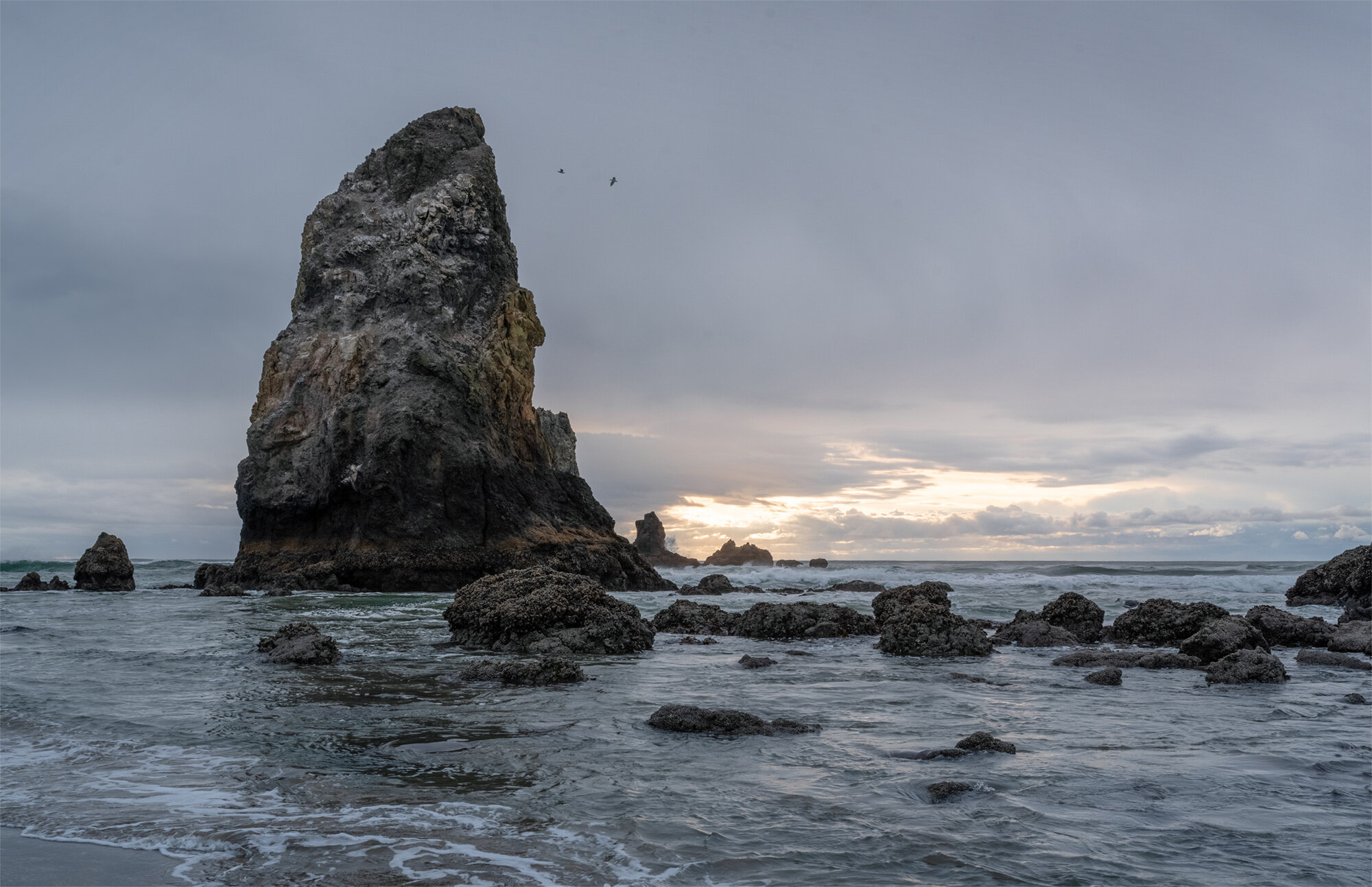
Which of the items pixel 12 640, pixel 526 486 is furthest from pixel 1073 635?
pixel 526 486

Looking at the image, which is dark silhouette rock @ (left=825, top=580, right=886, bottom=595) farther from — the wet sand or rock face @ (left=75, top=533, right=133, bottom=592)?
the wet sand

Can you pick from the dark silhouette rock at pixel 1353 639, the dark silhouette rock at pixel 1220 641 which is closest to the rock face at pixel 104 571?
the dark silhouette rock at pixel 1220 641

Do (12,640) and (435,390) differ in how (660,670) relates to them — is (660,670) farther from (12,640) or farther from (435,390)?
(435,390)

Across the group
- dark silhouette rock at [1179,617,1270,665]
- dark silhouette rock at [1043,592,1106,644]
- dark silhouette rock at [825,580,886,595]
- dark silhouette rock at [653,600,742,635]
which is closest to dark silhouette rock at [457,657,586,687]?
dark silhouette rock at [653,600,742,635]

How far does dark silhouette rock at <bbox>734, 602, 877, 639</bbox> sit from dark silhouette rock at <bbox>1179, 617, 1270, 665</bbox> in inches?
242

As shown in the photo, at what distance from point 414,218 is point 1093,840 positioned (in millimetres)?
40122

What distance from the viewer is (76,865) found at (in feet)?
14.0

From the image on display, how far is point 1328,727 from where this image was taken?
296 inches

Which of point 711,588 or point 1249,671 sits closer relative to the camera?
point 1249,671

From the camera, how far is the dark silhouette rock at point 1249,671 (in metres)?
10.3

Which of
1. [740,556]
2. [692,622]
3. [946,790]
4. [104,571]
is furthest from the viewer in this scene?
[740,556]

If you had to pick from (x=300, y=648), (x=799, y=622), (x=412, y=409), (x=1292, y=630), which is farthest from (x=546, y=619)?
(x=412, y=409)

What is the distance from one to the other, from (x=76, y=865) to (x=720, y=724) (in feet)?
15.3

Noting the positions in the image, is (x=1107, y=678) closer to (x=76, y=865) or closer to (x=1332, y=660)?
(x=1332, y=660)
